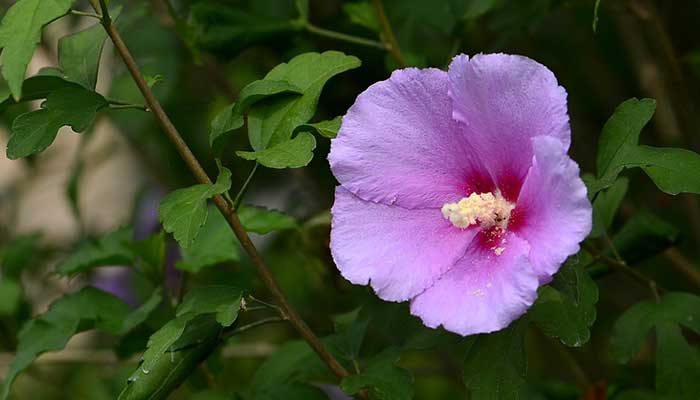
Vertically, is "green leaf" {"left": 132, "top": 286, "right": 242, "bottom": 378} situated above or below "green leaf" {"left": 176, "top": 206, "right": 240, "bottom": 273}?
above

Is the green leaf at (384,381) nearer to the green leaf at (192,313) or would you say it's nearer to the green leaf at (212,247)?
the green leaf at (192,313)

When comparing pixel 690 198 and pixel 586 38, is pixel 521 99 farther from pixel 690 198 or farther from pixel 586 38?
pixel 586 38

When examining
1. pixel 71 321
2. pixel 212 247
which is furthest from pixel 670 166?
pixel 71 321

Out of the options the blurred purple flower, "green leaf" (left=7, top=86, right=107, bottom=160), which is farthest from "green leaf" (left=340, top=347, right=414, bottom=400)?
"green leaf" (left=7, top=86, right=107, bottom=160)

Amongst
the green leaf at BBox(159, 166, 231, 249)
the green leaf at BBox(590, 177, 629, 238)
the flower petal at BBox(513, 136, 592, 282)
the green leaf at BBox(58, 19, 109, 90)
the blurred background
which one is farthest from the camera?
the blurred background

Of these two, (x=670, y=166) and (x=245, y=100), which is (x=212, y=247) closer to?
(x=245, y=100)

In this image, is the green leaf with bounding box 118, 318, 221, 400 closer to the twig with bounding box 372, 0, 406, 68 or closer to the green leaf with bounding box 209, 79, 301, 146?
the green leaf with bounding box 209, 79, 301, 146

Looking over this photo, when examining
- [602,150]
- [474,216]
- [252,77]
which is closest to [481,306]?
[474,216]
